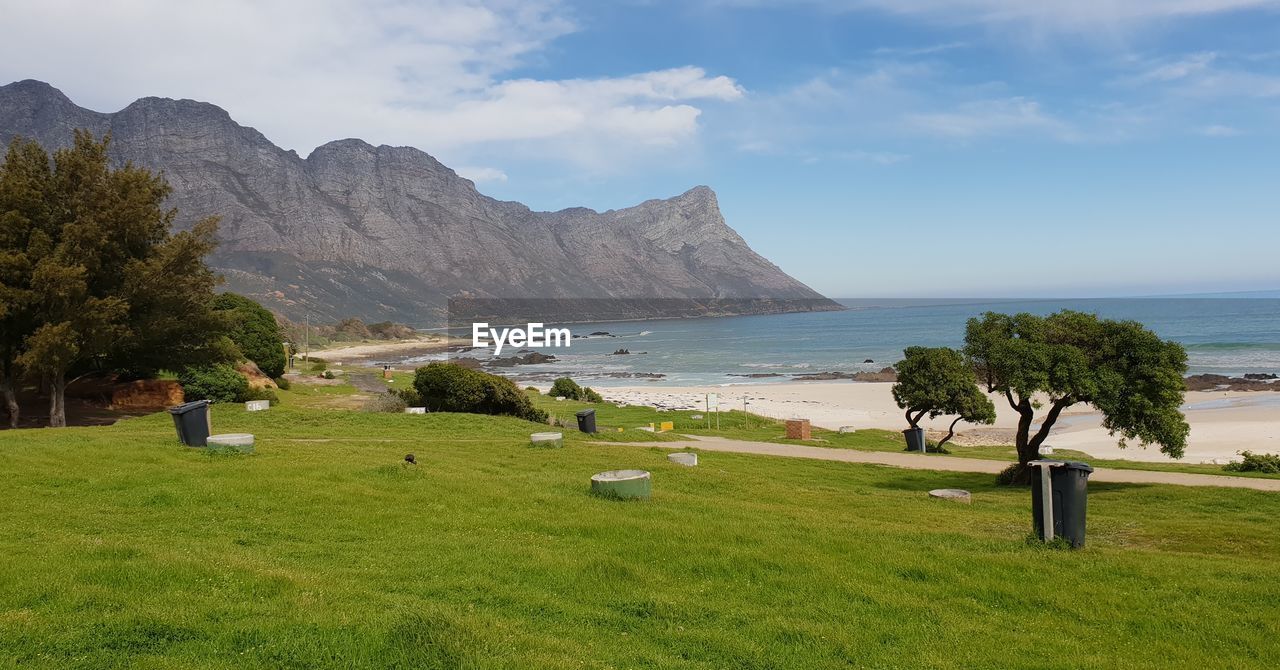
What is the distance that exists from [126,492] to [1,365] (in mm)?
18473

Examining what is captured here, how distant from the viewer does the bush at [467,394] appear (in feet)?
110

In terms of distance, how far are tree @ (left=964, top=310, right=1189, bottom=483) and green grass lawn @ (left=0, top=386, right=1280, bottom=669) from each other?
139 inches

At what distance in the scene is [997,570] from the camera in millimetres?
8891

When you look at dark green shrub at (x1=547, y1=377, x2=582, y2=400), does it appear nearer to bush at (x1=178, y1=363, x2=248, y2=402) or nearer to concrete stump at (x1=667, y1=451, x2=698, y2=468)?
bush at (x1=178, y1=363, x2=248, y2=402)

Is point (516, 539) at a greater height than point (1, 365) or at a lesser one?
lesser

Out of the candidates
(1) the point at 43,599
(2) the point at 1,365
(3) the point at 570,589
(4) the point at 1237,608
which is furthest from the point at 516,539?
(2) the point at 1,365

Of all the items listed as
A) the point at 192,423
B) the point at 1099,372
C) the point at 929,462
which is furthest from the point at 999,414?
the point at 192,423

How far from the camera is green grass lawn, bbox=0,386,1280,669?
6.00m

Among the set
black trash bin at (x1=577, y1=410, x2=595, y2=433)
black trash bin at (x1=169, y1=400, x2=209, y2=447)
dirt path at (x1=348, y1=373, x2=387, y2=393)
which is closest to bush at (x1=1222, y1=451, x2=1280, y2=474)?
black trash bin at (x1=577, y1=410, x2=595, y2=433)

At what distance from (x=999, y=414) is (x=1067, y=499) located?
152 ft

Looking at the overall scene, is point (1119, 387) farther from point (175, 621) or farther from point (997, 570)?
point (175, 621)

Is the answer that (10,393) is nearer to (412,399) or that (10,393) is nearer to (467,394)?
(412,399)

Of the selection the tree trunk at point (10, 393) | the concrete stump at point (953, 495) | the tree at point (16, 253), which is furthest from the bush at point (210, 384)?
the concrete stump at point (953, 495)

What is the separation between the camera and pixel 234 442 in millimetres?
15914
